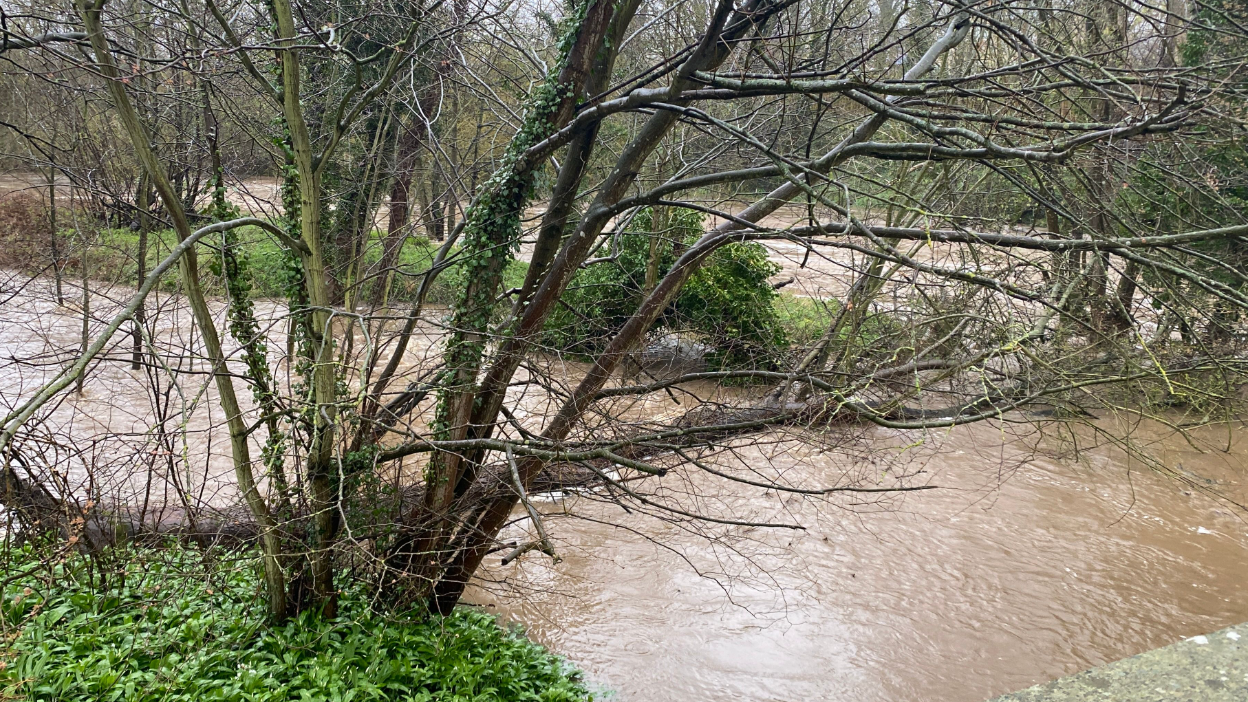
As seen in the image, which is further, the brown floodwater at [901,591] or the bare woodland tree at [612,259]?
the brown floodwater at [901,591]

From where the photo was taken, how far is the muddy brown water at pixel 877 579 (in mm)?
6594

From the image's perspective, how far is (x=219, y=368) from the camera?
4.60m

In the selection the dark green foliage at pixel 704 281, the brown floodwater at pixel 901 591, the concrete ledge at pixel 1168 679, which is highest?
the dark green foliage at pixel 704 281

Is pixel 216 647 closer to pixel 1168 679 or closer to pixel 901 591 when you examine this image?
pixel 1168 679

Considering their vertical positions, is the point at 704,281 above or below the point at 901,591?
above

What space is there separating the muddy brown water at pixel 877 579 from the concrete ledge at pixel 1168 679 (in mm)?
2286

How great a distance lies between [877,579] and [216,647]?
596cm

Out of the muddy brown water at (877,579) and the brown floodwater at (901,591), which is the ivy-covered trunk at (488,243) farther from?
the brown floodwater at (901,591)

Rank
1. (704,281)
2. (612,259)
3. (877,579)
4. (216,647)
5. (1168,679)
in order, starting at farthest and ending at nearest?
(704,281) → (877,579) → (612,259) → (216,647) → (1168,679)

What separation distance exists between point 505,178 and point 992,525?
7048 mm

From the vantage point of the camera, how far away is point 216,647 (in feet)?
17.4

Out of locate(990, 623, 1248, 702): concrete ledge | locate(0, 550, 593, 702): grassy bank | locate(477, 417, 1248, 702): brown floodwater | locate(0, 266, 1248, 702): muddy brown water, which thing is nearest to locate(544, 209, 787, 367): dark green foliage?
locate(0, 266, 1248, 702): muddy brown water

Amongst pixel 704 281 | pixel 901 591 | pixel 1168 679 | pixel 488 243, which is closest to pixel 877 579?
pixel 901 591

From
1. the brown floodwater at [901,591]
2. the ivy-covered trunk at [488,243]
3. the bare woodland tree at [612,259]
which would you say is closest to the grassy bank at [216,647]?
the bare woodland tree at [612,259]
